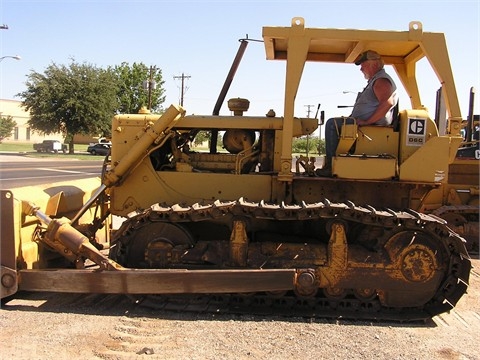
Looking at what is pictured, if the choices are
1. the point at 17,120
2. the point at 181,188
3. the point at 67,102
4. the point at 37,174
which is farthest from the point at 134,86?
the point at 17,120

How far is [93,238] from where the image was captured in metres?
6.09

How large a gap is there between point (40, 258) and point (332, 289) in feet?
10.9

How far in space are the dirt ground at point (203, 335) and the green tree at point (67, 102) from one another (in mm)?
44826

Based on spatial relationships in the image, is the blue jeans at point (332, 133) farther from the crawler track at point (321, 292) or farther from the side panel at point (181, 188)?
the crawler track at point (321, 292)

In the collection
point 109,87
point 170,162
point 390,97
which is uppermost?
point 109,87

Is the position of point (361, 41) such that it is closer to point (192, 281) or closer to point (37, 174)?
point (192, 281)

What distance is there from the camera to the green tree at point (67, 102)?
4712 centimetres

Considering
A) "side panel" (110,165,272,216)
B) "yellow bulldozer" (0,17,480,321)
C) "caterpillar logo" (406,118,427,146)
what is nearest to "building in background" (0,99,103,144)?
"side panel" (110,165,272,216)

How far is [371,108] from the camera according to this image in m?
5.58

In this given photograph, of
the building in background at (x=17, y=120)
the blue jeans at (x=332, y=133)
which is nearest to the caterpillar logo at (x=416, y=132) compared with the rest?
the blue jeans at (x=332, y=133)

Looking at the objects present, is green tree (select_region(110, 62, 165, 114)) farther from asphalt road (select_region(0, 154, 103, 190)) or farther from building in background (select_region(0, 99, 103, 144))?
building in background (select_region(0, 99, 103, 144))

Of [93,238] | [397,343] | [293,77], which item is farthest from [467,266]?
[93,238]

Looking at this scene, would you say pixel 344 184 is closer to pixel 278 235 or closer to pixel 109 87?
pixel 278 235

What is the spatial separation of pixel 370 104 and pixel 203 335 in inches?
127
